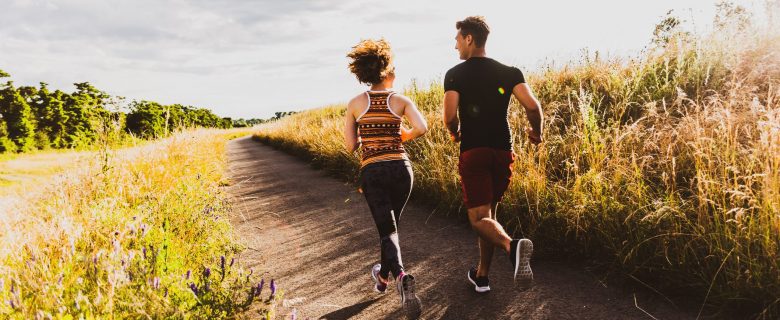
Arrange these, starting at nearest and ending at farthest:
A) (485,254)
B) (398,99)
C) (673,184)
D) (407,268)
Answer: (398,99), (485,254), (673,184), (407,268)

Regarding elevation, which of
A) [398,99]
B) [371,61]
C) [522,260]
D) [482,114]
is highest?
[371,61]

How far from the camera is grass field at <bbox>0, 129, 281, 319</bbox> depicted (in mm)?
2418

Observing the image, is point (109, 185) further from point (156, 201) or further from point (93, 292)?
point (93, 292)

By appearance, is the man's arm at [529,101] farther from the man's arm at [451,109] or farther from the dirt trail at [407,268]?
the dirt trail at [407,268]

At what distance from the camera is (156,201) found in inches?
190

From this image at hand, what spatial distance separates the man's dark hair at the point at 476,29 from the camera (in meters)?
2.84

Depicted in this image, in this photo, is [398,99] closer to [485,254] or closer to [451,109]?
[451,109]

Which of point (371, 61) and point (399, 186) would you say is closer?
point (371, 61)

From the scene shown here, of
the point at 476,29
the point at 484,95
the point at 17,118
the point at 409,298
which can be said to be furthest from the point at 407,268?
the point at 17,118

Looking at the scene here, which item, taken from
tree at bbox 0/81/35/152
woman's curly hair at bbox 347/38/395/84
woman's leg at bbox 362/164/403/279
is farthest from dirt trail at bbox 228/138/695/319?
tree at bbox 0/81/35/152

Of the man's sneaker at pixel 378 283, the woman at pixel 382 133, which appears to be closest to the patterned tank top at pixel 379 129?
the woman at pixel 382 133

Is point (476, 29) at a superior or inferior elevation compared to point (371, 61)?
superior

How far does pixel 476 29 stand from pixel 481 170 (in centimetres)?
101

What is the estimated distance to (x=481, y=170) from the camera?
2895 mm
